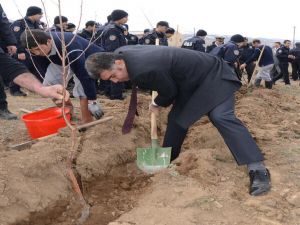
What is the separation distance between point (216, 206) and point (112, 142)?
187 cm

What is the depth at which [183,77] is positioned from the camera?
→ 3.46 metres

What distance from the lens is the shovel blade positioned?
410 centimetres

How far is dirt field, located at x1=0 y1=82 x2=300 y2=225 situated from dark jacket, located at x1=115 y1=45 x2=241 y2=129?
642 mm

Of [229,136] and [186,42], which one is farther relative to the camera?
[186,42]

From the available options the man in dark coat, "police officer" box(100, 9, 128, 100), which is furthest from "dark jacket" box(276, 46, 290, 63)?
the man in dark coat

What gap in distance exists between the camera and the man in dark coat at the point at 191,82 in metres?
3.18

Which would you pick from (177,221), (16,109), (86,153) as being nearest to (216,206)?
(177,221)

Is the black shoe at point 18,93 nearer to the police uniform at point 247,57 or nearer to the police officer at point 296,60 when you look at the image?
the police uniform at point 247,57

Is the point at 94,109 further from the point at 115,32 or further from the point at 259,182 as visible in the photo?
the point at 115,32

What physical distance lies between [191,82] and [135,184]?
1.24m

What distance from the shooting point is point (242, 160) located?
333cm

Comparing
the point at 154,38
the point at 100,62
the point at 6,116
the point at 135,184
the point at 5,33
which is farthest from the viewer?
the point at 154,38

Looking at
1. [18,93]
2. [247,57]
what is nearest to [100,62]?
[18,93]

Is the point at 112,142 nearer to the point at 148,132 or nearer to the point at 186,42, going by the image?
the point at 148,132
